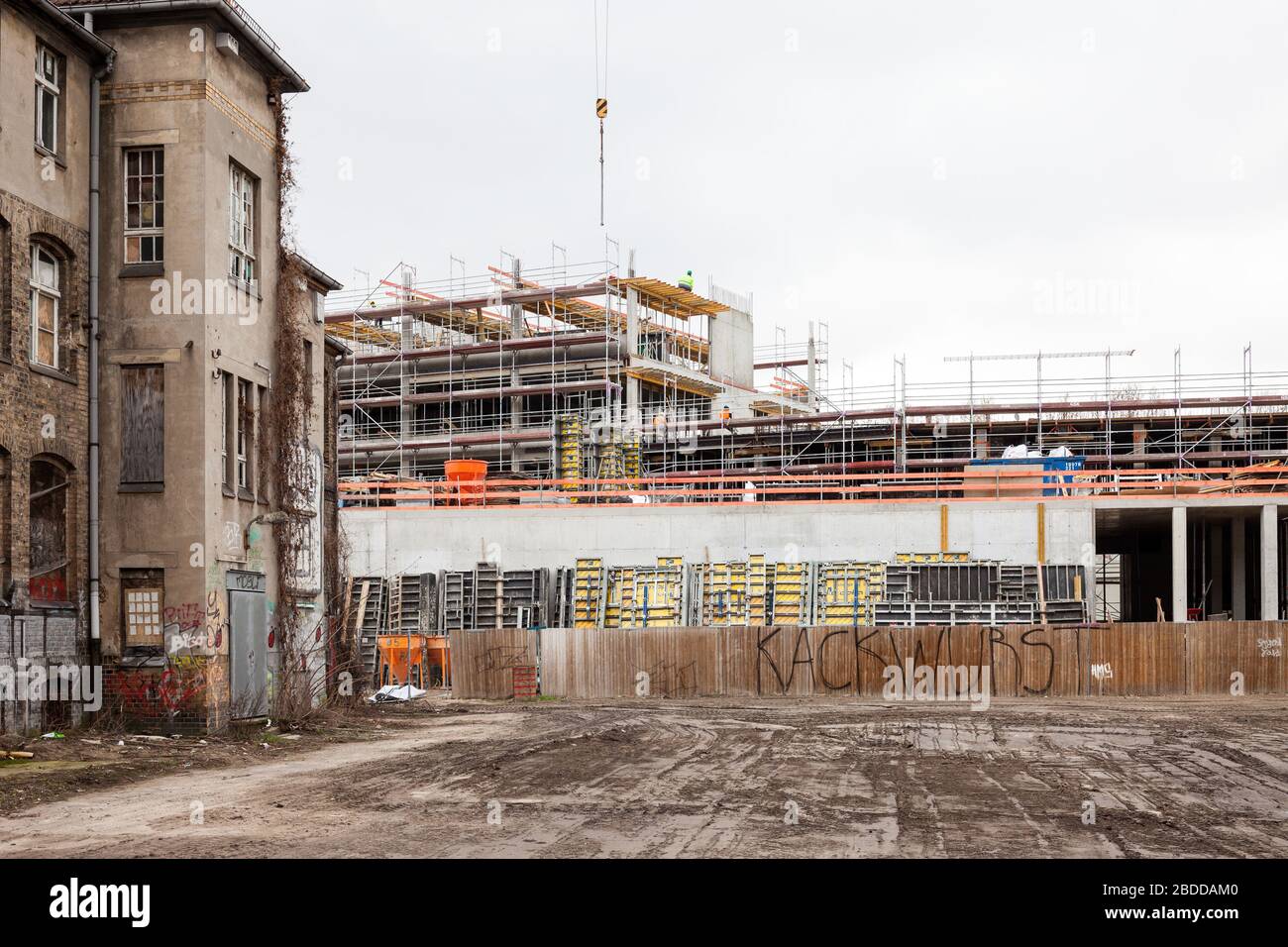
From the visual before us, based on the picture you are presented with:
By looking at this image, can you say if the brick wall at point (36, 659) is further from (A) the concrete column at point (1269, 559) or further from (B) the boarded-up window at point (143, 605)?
(A) the concrete column at point (1269, 559)

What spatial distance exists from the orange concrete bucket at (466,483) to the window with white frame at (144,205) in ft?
83.2

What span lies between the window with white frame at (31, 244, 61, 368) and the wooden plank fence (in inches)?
683

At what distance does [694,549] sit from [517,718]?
16.5 meters

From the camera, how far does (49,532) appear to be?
20.9 metres

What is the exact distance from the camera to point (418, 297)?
8075cm

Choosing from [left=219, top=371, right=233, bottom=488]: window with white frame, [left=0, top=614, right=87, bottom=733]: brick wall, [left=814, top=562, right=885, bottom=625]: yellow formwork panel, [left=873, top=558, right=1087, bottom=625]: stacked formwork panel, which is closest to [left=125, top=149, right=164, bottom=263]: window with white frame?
[left=219, top=371, right=233, bottom=488]: window with white frame

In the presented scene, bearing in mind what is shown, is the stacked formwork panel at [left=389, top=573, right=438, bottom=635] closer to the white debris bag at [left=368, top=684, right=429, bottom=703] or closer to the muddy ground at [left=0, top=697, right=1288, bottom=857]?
the white debris bag at [left=368, top=684, right=429, bottom=703]

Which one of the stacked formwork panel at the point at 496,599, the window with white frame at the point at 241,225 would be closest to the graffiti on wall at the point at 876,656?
the stacked formwork panel at the point at 496,599

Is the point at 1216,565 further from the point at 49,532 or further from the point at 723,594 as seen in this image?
the point at 49,532

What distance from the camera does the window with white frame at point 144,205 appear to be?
2202 centimetres

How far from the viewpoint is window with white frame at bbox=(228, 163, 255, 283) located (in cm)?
2314

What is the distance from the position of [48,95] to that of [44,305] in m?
3.07
